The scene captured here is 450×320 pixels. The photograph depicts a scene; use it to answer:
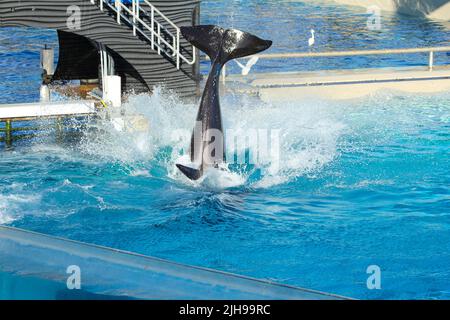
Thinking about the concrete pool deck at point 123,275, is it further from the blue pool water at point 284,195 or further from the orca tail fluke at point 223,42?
the orca tail fluke at point 223,42

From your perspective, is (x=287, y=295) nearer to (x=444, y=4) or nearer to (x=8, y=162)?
(x=8, y=162)

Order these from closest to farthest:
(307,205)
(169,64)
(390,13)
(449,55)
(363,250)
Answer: (363,250) < (307,205) < (169,64) < (449,55) < (390,13)

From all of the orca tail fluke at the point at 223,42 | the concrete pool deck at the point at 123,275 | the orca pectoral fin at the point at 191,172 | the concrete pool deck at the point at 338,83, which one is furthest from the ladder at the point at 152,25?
the concrete pool deck at the point at 123,275

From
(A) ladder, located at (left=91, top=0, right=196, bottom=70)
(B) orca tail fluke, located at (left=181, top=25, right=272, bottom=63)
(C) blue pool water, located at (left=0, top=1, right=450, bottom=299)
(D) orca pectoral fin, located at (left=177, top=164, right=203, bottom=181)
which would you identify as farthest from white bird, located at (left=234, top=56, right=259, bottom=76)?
(D) orca pectoral fin, located at (left=177, top=164, right=203, bottom=181)

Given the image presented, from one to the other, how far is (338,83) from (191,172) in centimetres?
587

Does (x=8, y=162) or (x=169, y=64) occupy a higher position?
(x=169, y=64)

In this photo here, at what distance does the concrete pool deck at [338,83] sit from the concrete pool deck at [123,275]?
29.8 ft

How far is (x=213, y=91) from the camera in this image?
25.5 feet

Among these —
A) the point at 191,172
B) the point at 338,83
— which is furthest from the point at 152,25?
the point at 191,172

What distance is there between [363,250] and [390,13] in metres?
25.0

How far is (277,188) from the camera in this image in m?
8.18

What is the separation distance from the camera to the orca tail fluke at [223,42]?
25.9 feet

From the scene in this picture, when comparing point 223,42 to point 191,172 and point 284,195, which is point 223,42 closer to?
point 191,172

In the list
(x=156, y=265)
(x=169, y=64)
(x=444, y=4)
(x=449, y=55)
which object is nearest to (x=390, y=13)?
(x=444, y=4)
